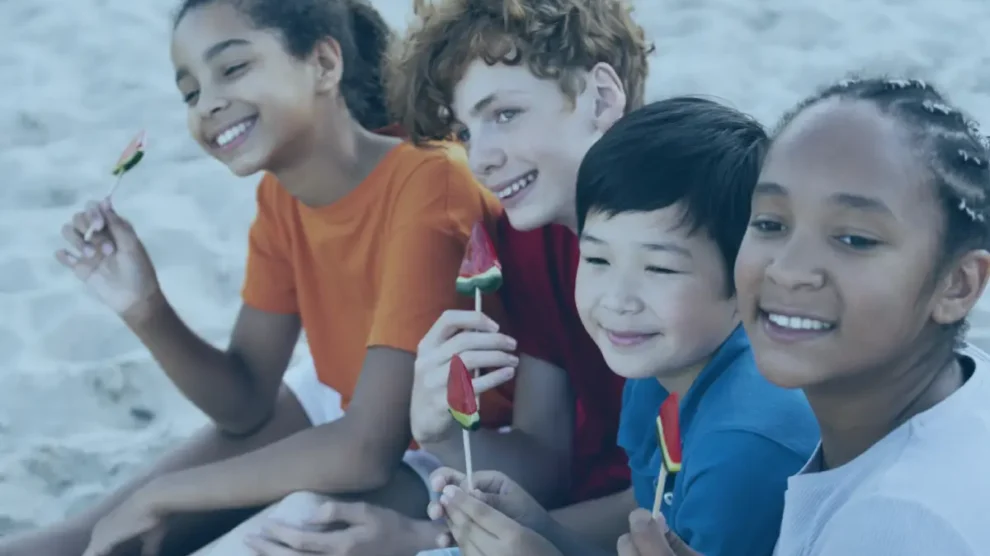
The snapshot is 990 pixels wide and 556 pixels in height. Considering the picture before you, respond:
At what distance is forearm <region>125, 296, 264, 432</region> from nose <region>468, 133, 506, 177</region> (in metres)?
0.57

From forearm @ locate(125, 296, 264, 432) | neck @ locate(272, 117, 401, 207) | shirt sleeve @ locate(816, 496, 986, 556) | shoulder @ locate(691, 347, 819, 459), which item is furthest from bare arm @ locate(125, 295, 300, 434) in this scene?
shirt sleeve @ locate(816, 496, 986, 556)

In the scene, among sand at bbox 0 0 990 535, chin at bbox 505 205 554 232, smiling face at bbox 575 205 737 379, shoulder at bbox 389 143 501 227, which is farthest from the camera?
sand at bbox 0 0 990 535

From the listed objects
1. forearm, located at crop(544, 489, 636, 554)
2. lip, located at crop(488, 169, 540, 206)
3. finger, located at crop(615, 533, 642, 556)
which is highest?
lip, located at crop(488, 169, 540, 206)

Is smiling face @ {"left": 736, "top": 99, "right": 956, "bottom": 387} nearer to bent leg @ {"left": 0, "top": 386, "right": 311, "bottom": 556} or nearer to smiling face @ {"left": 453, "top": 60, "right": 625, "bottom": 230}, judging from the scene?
smiling face @ {"left": 453, "top": 60, "right": 625, "bottom": 230}

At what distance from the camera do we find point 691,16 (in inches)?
149

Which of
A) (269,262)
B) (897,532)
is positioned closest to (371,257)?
(269,262)

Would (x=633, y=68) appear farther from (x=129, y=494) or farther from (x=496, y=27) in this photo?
(x=129, y=494)

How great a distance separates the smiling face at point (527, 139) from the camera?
1.55m

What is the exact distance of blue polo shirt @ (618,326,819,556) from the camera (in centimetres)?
121

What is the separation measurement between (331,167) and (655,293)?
62cm

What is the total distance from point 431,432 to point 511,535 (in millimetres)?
282

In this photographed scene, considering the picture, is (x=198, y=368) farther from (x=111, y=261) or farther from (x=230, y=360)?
(x=111, y=261)

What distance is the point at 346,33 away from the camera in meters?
1.82

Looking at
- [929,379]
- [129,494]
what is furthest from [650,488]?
[129,494]
